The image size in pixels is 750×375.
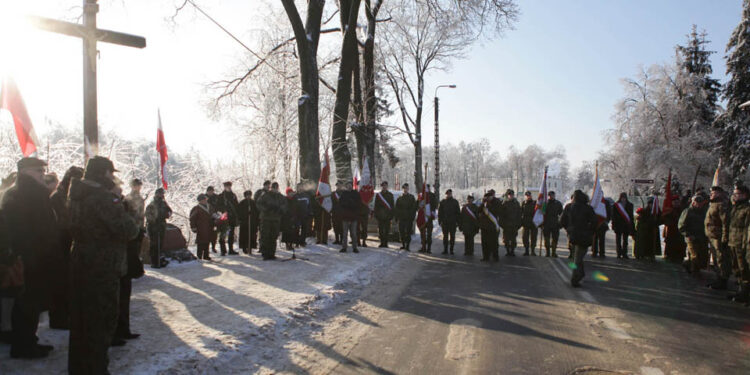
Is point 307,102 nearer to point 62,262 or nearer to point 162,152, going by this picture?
point 162,152

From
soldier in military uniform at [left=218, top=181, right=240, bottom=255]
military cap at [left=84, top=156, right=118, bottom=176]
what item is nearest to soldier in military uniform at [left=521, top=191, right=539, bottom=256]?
soldier in military uniform at [left=218, top=181, right=240, bottom=255]

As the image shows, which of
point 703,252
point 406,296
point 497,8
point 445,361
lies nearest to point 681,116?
point 497,8

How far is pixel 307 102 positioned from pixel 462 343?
11.3 meters

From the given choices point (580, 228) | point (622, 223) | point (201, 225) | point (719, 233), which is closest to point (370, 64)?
point (622, 223)

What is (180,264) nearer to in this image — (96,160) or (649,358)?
(96,160)

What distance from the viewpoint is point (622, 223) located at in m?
14.5

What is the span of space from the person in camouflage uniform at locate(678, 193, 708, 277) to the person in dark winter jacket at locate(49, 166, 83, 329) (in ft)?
38.3

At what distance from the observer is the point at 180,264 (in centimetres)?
1089

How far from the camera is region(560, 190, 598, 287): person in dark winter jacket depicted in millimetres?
9094

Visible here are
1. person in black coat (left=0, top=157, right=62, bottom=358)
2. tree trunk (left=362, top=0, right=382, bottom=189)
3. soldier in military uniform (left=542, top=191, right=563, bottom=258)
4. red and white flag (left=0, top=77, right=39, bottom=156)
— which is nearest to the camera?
person in black coat (left=0, top=157, right=62, bottom=358)

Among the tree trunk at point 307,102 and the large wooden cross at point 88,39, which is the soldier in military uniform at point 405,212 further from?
the large wooden cross at point 88,39

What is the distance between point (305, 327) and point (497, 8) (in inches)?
617

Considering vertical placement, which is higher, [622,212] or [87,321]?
Result: [622,212]

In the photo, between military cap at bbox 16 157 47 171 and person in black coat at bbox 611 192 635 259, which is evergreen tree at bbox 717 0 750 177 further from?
military cap at bbox 16 157 47 171
